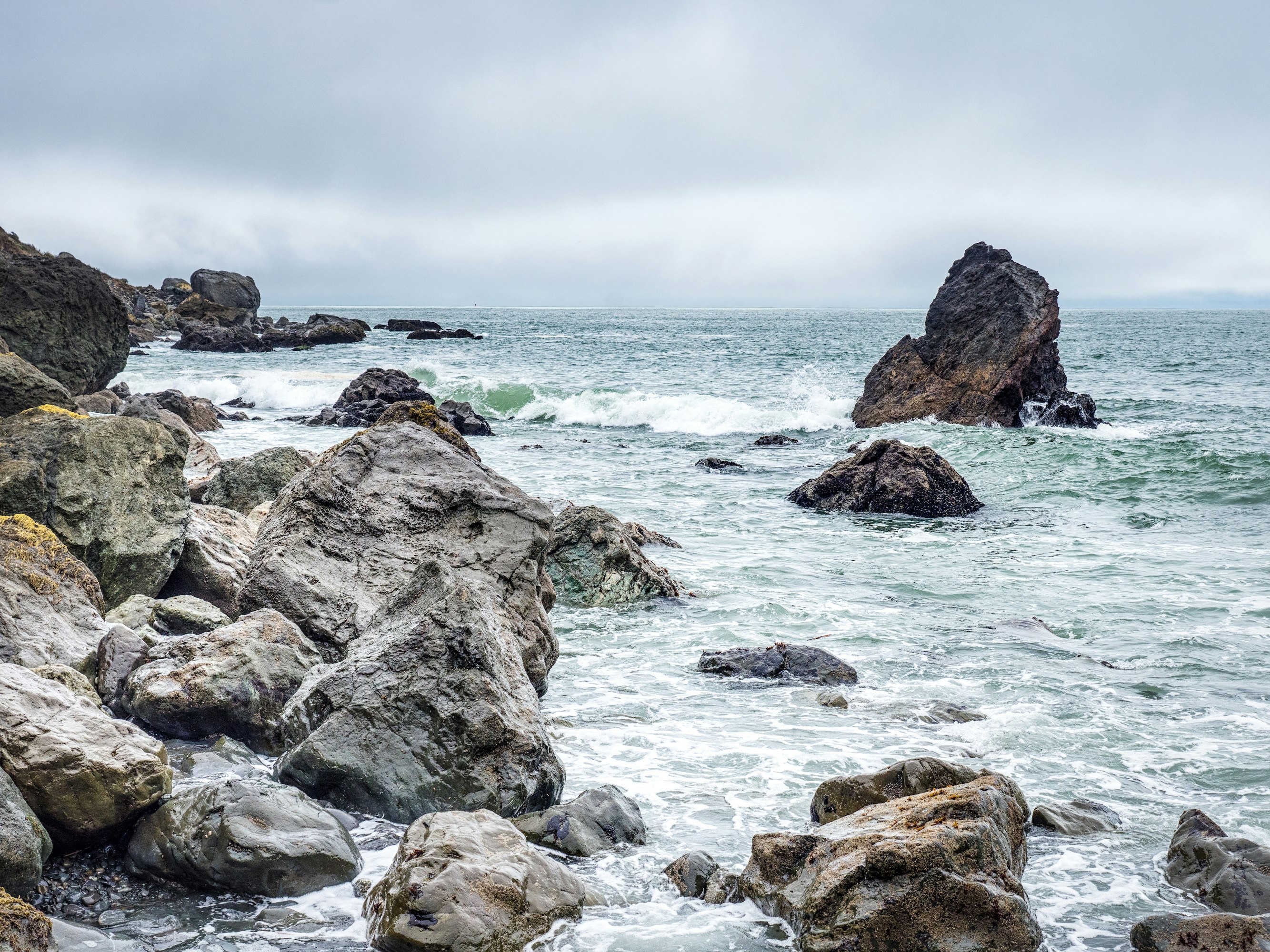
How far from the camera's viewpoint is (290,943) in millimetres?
3557

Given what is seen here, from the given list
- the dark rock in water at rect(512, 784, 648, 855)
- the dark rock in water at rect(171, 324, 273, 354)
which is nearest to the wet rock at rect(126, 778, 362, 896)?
the dark rock in water at rect(512, 784, 648, 855)

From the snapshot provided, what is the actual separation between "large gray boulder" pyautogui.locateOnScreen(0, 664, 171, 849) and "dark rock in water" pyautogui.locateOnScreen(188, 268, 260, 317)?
212ft

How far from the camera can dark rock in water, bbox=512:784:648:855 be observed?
176 inches

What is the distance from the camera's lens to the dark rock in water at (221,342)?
162ft

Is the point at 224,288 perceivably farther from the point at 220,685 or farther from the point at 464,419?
the point at 220,685

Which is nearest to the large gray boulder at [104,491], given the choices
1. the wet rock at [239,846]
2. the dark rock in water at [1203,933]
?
the wet rock at [239,846]

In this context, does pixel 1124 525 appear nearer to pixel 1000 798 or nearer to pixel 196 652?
pixel 1000 798

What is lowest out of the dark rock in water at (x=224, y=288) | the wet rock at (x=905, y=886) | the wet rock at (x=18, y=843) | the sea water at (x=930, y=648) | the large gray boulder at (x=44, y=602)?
the sea water at (x=930, y=648)

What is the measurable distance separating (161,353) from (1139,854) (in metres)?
47.5

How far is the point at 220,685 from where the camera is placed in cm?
511

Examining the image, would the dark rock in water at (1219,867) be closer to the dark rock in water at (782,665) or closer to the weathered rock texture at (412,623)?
the dark rock in water at (782,665)

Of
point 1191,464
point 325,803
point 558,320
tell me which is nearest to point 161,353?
point 1191,464

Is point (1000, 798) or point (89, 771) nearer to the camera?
Result: point (89, 771)

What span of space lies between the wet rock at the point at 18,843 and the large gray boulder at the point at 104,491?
3245 millimetres
